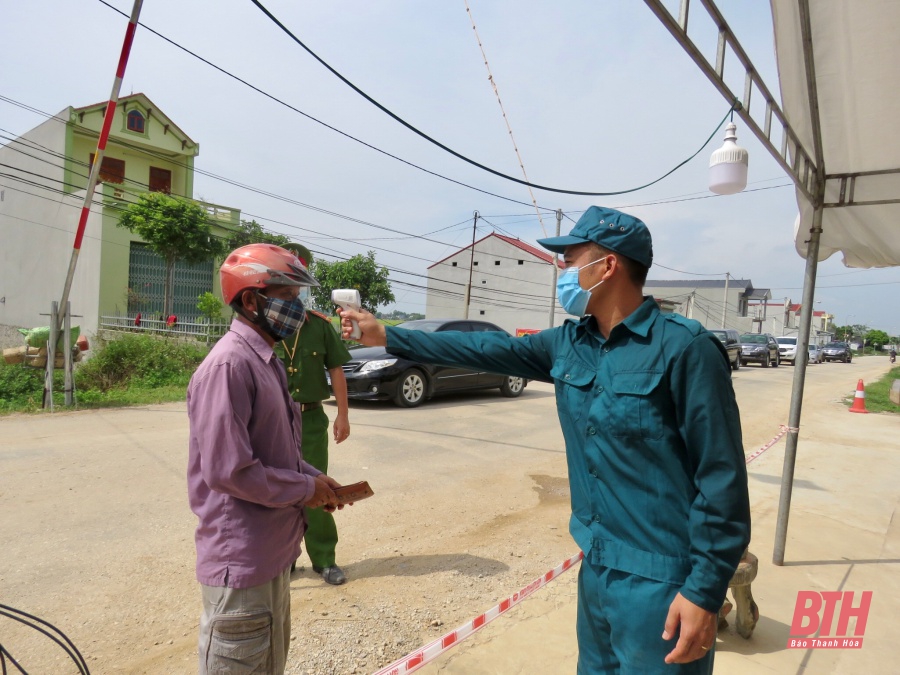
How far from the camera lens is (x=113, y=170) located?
2722cm

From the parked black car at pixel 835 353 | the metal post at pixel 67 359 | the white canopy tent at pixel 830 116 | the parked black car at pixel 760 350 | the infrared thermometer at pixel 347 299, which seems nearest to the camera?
the infrared thermometer at pixel 347 299

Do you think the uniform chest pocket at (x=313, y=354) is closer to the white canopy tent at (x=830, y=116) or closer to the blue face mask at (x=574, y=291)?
the blue face mask at (x=574, y=291)

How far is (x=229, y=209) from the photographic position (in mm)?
26859

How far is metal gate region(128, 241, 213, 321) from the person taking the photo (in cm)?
2553

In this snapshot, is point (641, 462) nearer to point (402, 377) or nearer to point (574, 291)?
point (574, 291)

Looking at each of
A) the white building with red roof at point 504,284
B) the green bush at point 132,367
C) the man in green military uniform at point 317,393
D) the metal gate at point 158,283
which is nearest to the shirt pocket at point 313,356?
the man in green military uniform at point 317,393

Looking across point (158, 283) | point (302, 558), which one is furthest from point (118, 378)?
point (158, 283)

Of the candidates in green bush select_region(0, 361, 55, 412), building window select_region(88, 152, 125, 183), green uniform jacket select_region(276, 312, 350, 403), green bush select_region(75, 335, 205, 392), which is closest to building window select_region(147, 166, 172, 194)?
building window select_region(88, 152, 125, 183)

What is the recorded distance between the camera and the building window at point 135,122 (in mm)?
27223

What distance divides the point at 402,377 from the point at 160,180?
2518 cm

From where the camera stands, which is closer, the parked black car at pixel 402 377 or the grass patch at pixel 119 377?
the grass patch at pixel 119 377

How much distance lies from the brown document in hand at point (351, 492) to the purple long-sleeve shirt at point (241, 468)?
16cm

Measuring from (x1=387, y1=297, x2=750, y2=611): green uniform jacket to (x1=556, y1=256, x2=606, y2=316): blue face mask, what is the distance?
0.41ft

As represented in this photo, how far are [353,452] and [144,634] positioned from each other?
13.0 ft
